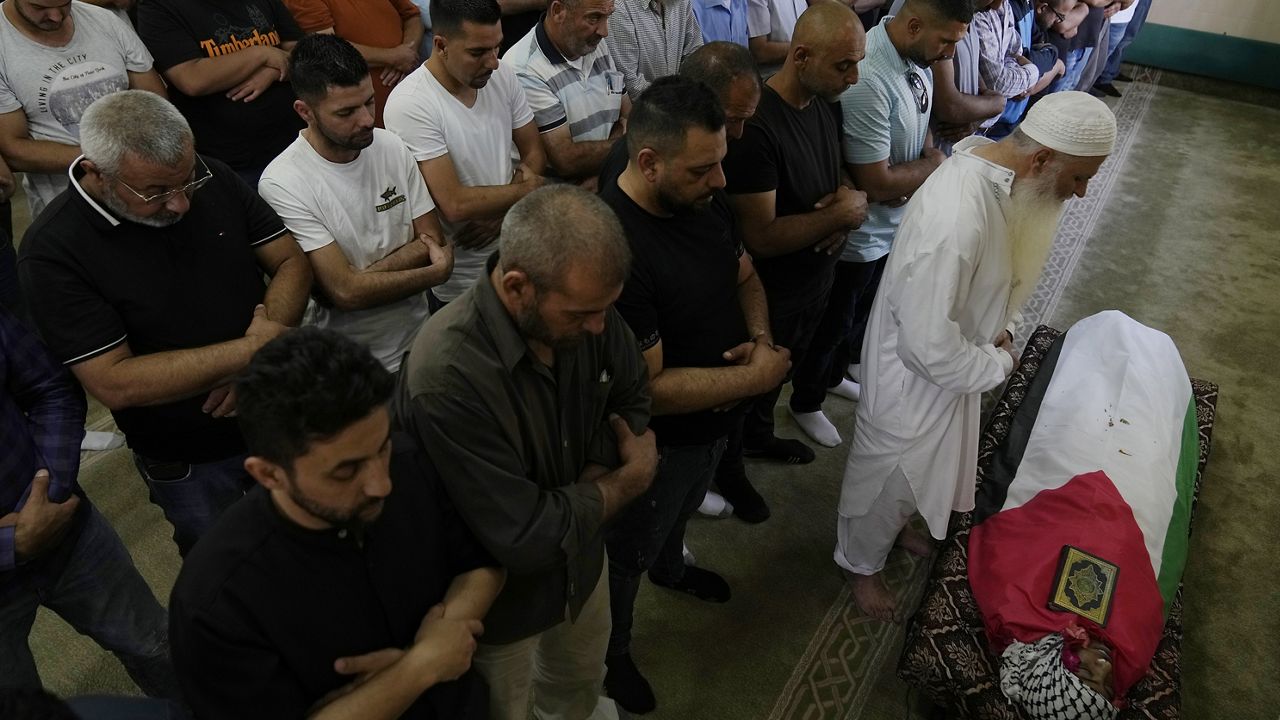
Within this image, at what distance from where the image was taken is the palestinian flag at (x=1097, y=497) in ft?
8.44

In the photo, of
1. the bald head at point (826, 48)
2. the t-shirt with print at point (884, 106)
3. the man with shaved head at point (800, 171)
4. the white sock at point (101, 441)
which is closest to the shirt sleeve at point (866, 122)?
the t-shirt with print at point (884, 106)

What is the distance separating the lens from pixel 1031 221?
2584mm

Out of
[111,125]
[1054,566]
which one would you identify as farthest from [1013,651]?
[111,125]

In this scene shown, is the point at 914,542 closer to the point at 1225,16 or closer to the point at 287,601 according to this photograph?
the point at 287,601

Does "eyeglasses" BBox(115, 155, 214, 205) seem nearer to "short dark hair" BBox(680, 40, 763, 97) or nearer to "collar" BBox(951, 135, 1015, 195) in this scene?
"short dark hair" BBox(680, 40, 763, 97)

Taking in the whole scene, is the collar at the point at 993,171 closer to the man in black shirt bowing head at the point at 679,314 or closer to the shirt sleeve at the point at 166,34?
the man in black shirt bowing head at the point at 679,314

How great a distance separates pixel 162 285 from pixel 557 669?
4.93ft

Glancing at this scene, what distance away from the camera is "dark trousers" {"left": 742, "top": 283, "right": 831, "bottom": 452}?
328 cm

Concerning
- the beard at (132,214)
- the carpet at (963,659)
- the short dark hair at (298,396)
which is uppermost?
the short dark hair at (298,396)

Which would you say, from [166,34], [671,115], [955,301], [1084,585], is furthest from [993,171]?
[166,34]

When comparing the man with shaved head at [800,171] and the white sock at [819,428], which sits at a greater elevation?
the man with shaved head at [800,171]

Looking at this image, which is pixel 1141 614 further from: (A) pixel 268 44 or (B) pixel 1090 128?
(A) pixel 268 44

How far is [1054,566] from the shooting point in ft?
8.77

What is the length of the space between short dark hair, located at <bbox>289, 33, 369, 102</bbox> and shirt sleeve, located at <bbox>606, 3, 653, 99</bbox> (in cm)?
139
